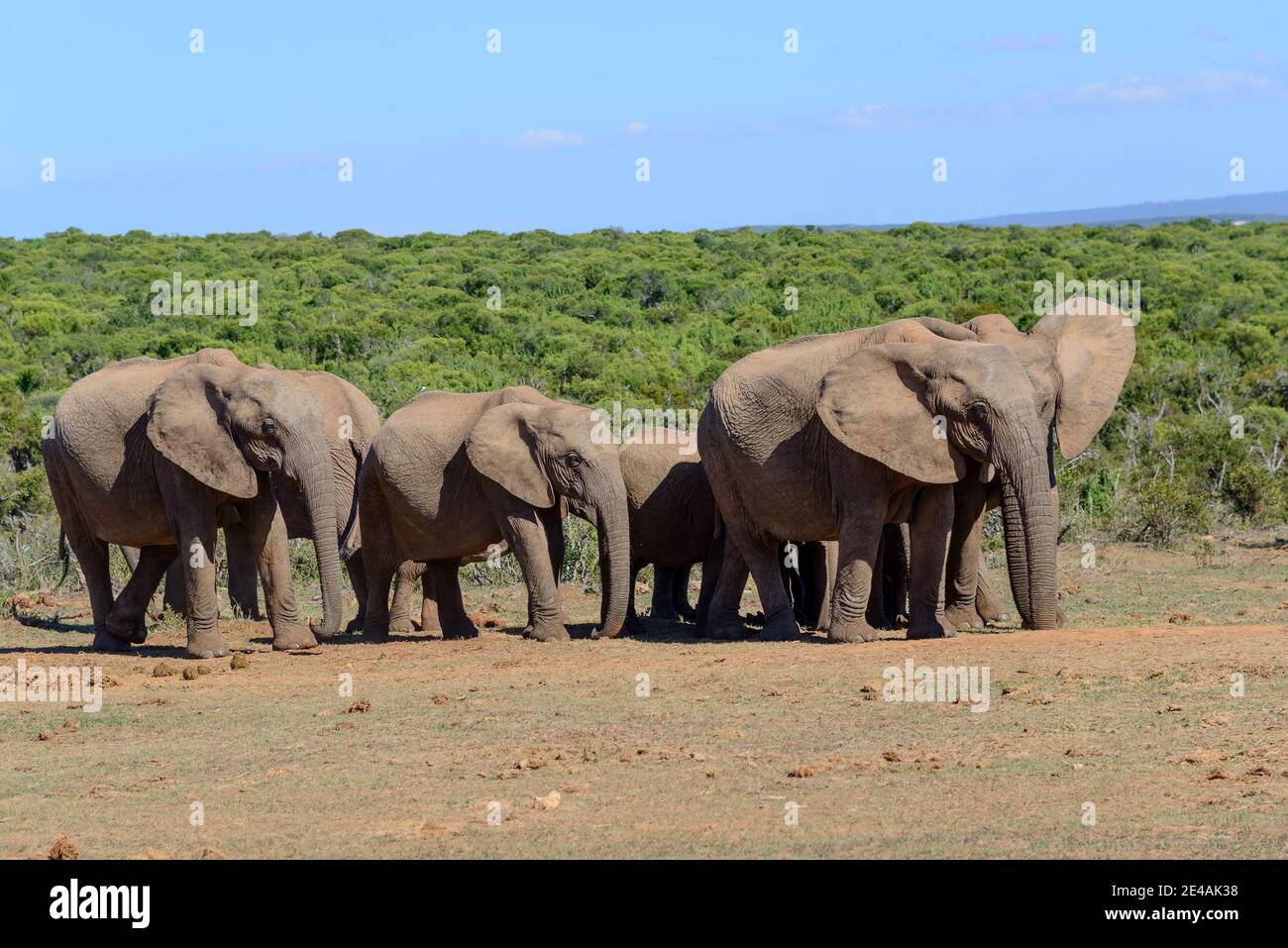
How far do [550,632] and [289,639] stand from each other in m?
2.11

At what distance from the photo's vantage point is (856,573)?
45.3ft

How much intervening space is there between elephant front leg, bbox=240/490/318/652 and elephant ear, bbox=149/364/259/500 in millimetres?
432

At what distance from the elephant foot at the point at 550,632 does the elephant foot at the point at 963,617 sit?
311cm

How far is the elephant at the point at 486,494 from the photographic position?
15.1 metres

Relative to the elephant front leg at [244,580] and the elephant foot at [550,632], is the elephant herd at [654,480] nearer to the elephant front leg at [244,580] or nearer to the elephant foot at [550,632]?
the elephant foot at [550,632]

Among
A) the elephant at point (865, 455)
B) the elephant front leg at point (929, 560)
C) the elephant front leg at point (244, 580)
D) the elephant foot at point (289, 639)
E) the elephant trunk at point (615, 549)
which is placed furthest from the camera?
the elephant front leg at point (244, 580)

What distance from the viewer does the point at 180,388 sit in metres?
14.9

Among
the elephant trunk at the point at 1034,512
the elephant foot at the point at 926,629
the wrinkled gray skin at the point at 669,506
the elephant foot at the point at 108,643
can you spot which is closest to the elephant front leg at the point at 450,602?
the wrinkled gray skin at the point at 669,506

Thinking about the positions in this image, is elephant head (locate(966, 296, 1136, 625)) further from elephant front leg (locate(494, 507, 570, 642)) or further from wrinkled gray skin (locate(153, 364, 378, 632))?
wrinkled gray skin (locate(153, 364, 378, 632))

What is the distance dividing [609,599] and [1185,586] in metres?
5.80

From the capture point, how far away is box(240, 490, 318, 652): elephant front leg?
15141 millimetres

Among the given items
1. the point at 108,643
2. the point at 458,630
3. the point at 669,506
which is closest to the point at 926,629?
the point at 669,506

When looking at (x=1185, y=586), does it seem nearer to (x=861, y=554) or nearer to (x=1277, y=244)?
(x=861, y=554)
